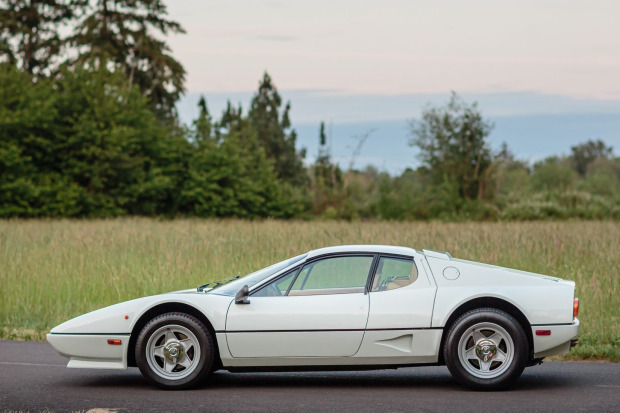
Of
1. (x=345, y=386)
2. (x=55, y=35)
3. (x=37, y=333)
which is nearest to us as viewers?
(x=345, y=386)

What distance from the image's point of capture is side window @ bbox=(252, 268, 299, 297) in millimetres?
7719

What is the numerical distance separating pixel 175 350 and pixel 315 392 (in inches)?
53.4

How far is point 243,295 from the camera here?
756 centimetres

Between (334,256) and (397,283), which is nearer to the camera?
(397,283)

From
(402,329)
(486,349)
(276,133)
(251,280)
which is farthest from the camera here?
(276,133)

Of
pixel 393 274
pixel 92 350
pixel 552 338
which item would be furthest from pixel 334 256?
pixel 92 350

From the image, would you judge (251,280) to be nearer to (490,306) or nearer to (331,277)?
(331,277)

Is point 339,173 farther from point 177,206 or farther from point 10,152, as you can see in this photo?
point 10,152

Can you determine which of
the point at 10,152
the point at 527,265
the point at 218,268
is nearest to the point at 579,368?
the point at 527,265

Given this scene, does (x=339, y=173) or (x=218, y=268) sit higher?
(x=339, y=173)

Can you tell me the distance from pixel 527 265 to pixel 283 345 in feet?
32.4

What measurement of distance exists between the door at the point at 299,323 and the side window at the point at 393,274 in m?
0.17

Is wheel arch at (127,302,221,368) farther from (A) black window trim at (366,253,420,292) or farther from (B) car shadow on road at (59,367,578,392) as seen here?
(A) black window trim at (366,253,420,292)

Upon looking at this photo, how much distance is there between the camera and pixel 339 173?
48906 millimetres
